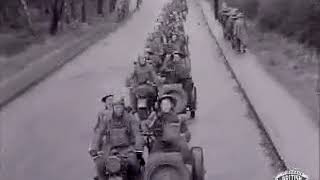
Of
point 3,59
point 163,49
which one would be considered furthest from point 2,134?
point 3,59

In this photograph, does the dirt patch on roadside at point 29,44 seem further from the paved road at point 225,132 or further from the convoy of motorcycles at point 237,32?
the convoy of motorcycles at point 237,32

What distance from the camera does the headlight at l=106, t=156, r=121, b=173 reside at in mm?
7844

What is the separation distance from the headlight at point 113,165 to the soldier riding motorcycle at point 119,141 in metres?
0.46

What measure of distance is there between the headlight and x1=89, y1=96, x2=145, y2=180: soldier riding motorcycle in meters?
0.46

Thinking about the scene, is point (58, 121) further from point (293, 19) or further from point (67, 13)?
point (67, 13)

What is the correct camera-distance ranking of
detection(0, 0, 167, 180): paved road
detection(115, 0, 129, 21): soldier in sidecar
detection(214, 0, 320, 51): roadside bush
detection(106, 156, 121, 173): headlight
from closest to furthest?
1. detection(106, 156, 121, 173): headlight
2. detection(0, 0, 167, 180): paved road
3. detection(214, 0, 320, 51): roadside bush
4. detection(115, 0, 129, 21): soldier in sidecar

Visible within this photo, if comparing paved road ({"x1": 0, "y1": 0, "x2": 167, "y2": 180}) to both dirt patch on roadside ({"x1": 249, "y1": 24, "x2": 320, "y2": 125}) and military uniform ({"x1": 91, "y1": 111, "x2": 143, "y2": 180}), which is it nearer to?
military uniform ({"x1": 91, "y1": 111, "x2": 143, "y2": 180})

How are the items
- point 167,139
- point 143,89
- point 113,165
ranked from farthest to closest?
point 143,89 < point 167,139 < point 113,165

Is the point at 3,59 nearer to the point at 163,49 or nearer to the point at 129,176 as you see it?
the point at 163,49

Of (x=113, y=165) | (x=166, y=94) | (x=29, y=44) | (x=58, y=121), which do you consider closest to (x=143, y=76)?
(x=166, y=94)

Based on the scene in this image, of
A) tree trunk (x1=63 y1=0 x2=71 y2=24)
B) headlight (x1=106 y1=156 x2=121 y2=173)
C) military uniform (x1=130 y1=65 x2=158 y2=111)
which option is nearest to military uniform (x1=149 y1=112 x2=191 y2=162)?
headlight (x1=106 y1=156 x2=121 y2=173)

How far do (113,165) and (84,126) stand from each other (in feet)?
29.8

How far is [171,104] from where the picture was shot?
9750mm

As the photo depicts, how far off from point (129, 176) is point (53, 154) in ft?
19.2
